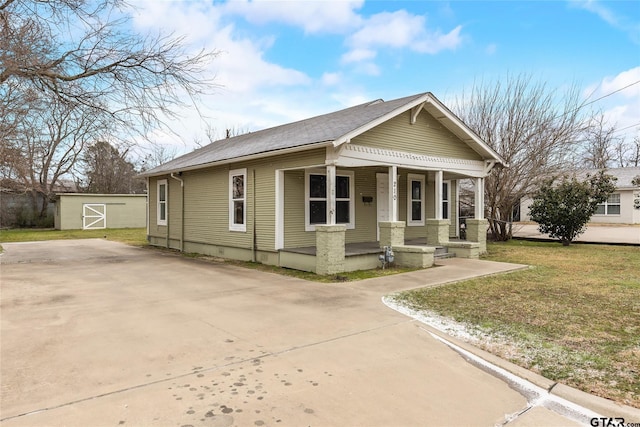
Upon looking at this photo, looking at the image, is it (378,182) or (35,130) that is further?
(378,182)

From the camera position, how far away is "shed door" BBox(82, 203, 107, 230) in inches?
→ 1019

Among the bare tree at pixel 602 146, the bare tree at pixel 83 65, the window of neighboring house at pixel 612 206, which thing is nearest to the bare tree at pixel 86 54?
the bare tree at pixel 83 65

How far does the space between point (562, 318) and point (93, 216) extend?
27.9 meters

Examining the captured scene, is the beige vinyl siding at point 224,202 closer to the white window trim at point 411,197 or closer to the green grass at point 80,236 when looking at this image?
the green grass at point 80,236

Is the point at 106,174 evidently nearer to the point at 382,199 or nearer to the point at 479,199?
the point at 382,199

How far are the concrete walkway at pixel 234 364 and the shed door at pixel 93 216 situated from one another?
69.7ft

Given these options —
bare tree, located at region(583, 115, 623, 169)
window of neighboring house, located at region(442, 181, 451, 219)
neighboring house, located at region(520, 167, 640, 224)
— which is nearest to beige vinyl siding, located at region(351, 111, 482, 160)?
window of neighboring house, located at region(442, 181, 451, 219)

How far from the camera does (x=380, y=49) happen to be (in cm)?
1512

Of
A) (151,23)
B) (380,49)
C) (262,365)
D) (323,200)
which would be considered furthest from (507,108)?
(262,365)

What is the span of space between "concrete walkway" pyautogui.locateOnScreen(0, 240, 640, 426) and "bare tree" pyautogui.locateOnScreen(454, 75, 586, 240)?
11.7m

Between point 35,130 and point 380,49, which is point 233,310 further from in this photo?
point 380,49

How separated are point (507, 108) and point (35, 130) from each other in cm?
1664
